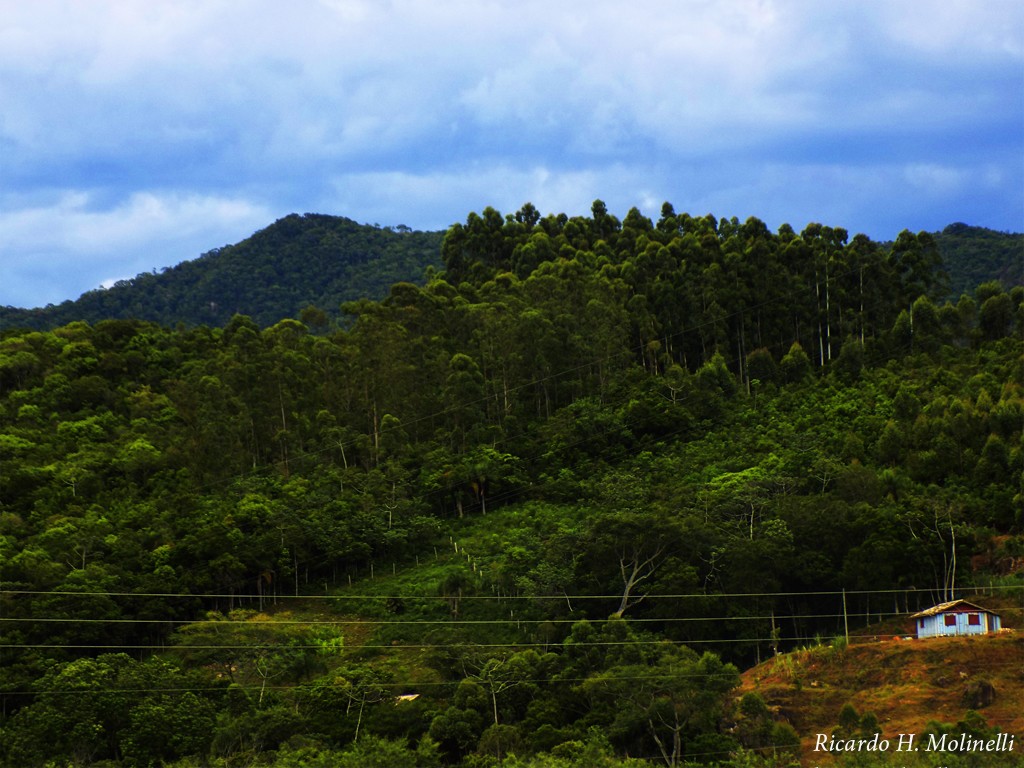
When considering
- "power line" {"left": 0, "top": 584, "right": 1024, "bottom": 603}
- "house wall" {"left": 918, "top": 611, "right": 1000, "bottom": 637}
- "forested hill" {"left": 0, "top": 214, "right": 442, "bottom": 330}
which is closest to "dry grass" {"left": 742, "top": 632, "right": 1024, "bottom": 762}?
"house wall" {"left": 918, "top": 611, "right": 1000, "bottom": 637}

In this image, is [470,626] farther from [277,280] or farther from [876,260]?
[277,280]

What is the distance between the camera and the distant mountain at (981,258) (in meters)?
80.5

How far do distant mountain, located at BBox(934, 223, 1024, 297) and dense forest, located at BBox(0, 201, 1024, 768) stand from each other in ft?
43.6

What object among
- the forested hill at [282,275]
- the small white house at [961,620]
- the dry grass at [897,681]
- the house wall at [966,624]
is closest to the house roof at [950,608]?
the small white house at [961,620]

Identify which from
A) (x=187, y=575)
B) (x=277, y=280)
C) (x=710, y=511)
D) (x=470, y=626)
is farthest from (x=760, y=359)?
(x=277, y=280)

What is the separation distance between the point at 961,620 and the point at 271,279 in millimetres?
89232

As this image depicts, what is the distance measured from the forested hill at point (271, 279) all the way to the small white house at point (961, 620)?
237 feet

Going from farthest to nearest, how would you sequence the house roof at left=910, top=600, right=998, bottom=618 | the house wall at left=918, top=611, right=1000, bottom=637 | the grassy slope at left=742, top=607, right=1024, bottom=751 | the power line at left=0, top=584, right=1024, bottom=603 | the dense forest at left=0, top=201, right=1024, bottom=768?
the power line at left=0, top=584, right=1024, bottom=603 → the house roof at left=910, top=600, right=998, bottom=618 → the house wall at left=918, top=611, right=1000, bottom=637 → the dense forest at left=0, top=201, right=1024, bottom=768 → the grassy slope at left=742, top=607, right=1024, bottom=751

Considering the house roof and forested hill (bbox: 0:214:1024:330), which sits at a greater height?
forested hill (bbox: 0:214:1024:330)

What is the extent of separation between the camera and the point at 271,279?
4432 inches

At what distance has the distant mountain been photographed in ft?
264

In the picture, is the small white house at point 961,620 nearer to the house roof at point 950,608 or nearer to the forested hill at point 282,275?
the house roof at point 950,608

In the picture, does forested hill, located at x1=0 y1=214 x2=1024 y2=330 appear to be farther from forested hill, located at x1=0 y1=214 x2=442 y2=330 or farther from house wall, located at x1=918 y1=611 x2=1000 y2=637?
house wall, located at x1=918 y1=611 x2=1000 y2=637

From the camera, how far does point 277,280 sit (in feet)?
370
